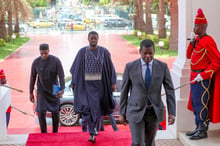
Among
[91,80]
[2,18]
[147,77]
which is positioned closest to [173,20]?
[2,18]

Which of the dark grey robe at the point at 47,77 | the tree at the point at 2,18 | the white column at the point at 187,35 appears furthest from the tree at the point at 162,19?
the dark grey robe at the point at 47,77

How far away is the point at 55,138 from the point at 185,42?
8.46ft

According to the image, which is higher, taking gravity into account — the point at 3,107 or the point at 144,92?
the point at 144,92

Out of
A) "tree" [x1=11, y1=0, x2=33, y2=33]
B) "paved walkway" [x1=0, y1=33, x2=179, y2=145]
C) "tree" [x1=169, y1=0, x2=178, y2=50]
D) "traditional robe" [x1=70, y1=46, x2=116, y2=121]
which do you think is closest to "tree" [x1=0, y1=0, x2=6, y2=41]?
"tree" [x1=11, y1=0, x2=33, y2=33]

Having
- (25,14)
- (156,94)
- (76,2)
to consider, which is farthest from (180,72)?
(76,2)

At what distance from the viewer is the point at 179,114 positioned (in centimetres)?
676

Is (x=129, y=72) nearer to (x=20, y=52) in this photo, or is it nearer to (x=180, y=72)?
(x=180, y=72)

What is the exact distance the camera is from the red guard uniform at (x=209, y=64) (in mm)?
5965

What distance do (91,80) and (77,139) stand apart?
3.10ft

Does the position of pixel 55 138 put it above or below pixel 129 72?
below

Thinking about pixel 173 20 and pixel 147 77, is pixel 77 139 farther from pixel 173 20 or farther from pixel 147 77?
pixel 173 20

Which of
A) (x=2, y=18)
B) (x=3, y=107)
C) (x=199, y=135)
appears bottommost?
(x=199, y=135)

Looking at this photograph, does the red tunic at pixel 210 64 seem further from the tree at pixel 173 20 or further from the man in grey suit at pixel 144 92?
the tree at pixel 173 20

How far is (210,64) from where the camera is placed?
603cm
